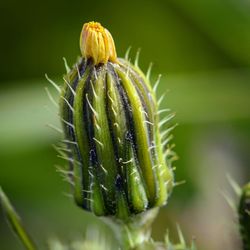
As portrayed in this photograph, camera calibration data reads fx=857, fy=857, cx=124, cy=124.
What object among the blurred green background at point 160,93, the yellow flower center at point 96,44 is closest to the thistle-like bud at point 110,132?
the yellow flower center at point 96,44

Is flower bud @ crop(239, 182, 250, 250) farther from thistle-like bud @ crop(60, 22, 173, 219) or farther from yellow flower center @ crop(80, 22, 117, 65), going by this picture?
yellow flower center @ crop(80, 22, 117, 65)

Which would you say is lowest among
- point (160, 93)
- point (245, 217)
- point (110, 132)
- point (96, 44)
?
point (245, 217)

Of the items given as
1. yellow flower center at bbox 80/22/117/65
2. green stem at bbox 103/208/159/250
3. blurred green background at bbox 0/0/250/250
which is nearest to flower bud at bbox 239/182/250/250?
green stem at bbox 103/208/159/250

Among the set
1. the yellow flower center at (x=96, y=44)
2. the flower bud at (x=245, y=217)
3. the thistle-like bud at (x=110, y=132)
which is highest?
the yellow flower center at (x=96, y=44)

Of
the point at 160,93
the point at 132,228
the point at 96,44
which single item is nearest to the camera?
the point at 96,44

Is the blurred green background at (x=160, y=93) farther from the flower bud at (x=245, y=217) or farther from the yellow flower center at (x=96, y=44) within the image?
the yellow flower center at (x=96, y=44)

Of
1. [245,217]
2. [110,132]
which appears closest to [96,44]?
[110,132]

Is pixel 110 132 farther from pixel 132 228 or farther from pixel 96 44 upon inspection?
pixel 132 228
